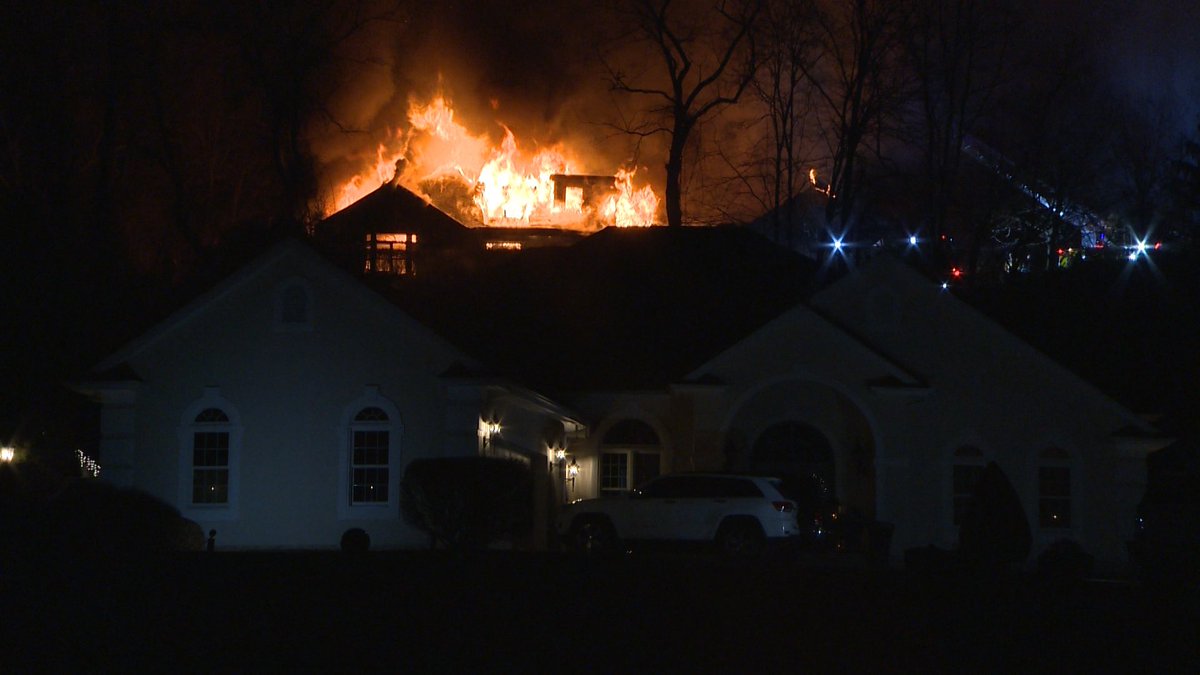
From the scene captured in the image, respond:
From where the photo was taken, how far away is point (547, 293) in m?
37.0

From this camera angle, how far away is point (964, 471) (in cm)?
3084

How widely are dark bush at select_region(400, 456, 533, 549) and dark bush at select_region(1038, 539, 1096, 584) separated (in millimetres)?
7758

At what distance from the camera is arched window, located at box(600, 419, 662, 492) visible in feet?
107

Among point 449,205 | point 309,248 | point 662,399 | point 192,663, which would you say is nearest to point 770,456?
point 662,399

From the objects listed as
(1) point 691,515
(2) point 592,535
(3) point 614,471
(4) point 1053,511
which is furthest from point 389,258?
(4) point 1053,511

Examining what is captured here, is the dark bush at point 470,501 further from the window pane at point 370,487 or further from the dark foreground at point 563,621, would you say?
the window pane at point 370,487

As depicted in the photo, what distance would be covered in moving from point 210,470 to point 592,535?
7.55 metres

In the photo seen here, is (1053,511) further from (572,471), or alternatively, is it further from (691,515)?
(572,471)

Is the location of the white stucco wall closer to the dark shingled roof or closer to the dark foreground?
the dark shingled roof

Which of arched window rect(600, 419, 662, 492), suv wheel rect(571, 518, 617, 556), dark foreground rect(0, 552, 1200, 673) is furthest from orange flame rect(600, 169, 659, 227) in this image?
dark foreground rect(0, 552, 1200, 673)

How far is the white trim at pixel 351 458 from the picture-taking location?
27141mm

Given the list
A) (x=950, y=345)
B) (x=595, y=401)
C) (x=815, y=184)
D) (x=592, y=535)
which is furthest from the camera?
(x=815, y=184)

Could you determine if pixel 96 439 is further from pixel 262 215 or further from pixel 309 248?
pixel 262 215

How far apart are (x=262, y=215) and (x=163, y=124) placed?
731 cm
